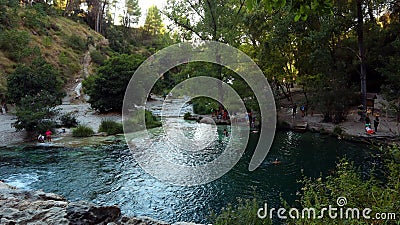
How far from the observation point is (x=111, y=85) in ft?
83.5

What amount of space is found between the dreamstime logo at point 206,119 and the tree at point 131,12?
3803cm

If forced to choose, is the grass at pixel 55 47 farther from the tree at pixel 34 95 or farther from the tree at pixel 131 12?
the tree at pixel 131 12

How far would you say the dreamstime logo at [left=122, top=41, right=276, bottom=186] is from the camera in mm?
11117

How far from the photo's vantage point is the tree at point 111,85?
25500 millimetres

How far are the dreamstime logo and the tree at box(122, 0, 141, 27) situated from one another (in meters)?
38.0

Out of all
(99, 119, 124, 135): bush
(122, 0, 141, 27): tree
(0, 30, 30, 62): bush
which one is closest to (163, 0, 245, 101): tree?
(99, 119, 124, 135): bush

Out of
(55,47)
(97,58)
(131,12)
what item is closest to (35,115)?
(55,47)

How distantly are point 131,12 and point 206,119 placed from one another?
47070mm

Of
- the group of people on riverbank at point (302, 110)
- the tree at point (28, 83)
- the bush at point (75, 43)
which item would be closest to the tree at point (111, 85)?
the tree at point (28, 83)

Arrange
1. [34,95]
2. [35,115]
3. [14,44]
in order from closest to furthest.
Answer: [35,115] → [34,95] → [14,44]

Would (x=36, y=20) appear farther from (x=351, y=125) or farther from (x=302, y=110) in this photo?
(x=351, y=125)

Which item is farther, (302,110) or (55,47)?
(55,47)

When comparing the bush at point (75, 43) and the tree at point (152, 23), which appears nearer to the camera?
the bush at point (75, 43)

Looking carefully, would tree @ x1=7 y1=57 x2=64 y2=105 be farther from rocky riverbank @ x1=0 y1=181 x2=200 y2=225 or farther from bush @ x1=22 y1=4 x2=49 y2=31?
rocky riverbank @ x1=0 y1=181 x2=200 y2=225
